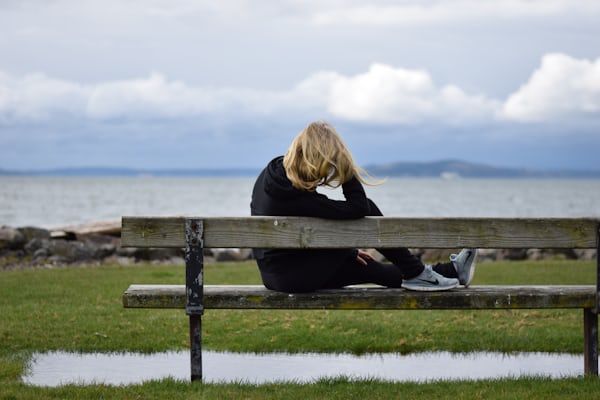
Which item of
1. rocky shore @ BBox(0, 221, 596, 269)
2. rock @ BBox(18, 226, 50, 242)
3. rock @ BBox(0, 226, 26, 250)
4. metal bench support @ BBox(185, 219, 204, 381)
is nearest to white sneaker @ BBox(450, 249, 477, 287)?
metal bench support @ BBox(185, 219, 204, 381)

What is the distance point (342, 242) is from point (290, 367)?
2.17 metres

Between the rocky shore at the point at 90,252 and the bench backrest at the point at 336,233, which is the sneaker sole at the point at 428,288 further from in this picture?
the rocky shore at the point at 90,252

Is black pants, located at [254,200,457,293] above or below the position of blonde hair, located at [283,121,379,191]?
below

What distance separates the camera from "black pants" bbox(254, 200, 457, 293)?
21.3ft

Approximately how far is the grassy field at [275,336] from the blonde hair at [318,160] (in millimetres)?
1660

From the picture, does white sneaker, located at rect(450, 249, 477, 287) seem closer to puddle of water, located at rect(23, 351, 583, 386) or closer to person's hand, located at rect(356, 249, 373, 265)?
person's hand, located at rect(356, 249, 373, 265)

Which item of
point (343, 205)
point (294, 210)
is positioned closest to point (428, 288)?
point (343, 205)

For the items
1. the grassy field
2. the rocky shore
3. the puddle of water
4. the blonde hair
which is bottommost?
the puddle of water

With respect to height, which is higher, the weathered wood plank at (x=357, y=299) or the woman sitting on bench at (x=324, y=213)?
the woman sitting on bench at (x=324, y=213)

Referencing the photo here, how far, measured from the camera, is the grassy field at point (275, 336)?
623cm

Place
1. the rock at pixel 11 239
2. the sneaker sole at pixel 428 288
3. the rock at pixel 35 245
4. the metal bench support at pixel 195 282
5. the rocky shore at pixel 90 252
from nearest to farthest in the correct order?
the metal bench support at pixel 195 282 → the sneaker sole at pixel 428 288 → the rocky shore at pixel 90 252 → the rock at pixel 35 245 → the rock at pixel 11 239

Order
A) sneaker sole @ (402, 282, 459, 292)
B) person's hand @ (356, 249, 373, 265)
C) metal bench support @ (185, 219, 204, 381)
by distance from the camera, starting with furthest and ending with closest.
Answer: person's hand @ (356, 249, 373, 265) → sneaker sole @ (402, 282, 459, 292) → metal bench support @ (185, 219, 204, 381)

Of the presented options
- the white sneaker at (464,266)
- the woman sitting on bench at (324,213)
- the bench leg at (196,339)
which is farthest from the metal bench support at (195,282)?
the white sneaker at (464,266)

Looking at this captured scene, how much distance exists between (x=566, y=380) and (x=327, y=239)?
2.35 metres
